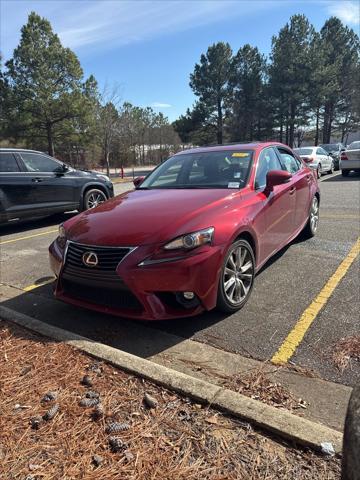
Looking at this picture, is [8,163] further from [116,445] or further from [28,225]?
[116,445]

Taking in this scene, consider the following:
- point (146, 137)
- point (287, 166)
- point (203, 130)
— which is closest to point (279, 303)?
point (287, 166)

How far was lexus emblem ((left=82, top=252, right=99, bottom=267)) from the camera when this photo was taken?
3392 mm

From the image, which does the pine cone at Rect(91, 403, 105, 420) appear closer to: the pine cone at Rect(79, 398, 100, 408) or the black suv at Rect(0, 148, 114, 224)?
the pine cone at Rect(79, 398, 100, 408)

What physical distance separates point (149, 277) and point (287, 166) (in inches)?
128

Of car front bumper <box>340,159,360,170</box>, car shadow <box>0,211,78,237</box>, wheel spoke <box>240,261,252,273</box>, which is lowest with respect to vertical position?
car shadow <box>0,211,78,237</box>

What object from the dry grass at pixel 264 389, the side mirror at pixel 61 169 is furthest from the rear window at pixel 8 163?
the dry grass at pixel 264 389

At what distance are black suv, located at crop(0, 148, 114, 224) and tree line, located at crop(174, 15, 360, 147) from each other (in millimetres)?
35541

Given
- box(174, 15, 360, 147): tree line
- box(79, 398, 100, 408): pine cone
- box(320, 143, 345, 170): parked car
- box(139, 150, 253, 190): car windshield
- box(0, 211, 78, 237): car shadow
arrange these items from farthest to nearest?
box(174, 15, 360, 147): tree line
box(320, 143, 345, 170): parked car
box(0, 211, 78, 237): car shadow
box(139, 150, 253, 190): car windshield
box(79, 398, 100, 408): pine cone

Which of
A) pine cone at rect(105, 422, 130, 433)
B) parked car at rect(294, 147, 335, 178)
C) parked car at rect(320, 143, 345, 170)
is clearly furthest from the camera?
parked car at rect(320, 143, 345, 170)

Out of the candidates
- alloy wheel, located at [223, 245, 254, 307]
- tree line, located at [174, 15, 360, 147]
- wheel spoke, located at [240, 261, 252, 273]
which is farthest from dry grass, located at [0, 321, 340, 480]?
tree line, located at [174, 15, 360, 147]

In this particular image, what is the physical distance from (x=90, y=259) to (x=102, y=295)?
1.06 feet

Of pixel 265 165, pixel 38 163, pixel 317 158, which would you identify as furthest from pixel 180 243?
pixel 317 158

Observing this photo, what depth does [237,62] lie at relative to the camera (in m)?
41.9

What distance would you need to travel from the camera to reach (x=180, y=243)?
3291 millimetres
